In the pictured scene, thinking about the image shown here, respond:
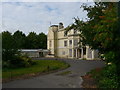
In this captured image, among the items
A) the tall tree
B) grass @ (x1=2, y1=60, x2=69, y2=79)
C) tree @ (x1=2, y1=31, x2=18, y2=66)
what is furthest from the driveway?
the tall tree

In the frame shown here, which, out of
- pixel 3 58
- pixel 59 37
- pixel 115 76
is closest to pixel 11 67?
pixel 3 58

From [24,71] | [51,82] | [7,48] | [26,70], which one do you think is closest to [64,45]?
[7,48]

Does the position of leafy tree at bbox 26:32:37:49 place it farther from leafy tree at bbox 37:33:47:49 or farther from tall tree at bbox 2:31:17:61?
tall tree at bbox 2:31:17:61

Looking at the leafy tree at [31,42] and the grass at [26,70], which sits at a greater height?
the leafy tree at [31,42]

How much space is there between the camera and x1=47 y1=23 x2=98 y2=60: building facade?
4992 centimetres

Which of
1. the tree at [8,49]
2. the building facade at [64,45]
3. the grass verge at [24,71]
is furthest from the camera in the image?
the building facade at [64,45]

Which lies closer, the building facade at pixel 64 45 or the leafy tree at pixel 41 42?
the building facade at pixel 64 45

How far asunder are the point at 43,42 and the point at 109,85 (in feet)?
220

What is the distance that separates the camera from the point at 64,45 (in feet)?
195

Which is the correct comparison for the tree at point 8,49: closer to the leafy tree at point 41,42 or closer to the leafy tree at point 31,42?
the leafy tree at point 31,42

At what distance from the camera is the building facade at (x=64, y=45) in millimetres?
49925

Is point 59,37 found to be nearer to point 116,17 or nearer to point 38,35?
point 38,35

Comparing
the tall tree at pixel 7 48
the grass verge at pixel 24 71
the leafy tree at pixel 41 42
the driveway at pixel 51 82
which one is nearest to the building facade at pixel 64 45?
the leafy tree at pixel 41 42

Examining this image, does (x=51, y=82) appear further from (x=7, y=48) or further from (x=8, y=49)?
(x=8, y=49)
